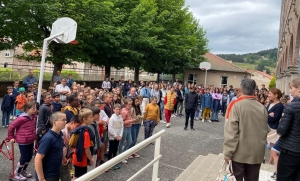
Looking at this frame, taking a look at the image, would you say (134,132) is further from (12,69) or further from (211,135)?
(12,69)

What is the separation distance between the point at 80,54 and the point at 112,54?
3190 mm

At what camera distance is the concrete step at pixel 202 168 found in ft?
17.7

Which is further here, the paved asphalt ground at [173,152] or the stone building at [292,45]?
the stone building at [292,45]

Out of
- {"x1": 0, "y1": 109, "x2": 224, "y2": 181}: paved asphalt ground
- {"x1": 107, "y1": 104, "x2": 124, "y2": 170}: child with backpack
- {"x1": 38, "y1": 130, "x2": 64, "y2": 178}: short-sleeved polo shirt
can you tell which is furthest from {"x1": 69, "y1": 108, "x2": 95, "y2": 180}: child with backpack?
{"x1": 107, "y1": 104, "x2": 124, "y2": 170}: child with backpack

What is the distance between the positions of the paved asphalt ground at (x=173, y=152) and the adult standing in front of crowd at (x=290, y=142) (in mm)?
2750

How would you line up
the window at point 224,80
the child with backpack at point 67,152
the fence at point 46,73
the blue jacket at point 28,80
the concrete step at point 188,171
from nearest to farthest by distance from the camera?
the child with backpack at point 67,152 < the concrete step at point 188,171 < the blue jacket at point 28,80 < the fence at point 46,73 < the window at point 224,80

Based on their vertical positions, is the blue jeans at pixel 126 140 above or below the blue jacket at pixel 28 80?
below

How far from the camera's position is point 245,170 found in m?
3.58

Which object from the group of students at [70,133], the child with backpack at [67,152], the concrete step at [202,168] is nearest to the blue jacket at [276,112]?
the concrete step at [202,168]

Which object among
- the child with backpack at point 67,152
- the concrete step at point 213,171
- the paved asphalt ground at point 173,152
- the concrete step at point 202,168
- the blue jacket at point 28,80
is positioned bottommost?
the paved asphalt ground at point 173,152

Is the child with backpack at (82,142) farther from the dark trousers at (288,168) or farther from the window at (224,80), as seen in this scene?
the window at (224,80)

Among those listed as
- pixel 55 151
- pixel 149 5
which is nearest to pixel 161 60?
pixel 149 5

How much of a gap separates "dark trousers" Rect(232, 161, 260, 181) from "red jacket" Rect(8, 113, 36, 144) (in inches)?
136

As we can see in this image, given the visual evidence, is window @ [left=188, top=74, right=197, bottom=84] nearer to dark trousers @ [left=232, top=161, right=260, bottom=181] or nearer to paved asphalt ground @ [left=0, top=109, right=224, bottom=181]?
paved asphalt ground @ [left=0, top=109, right=224, bottom=181]
